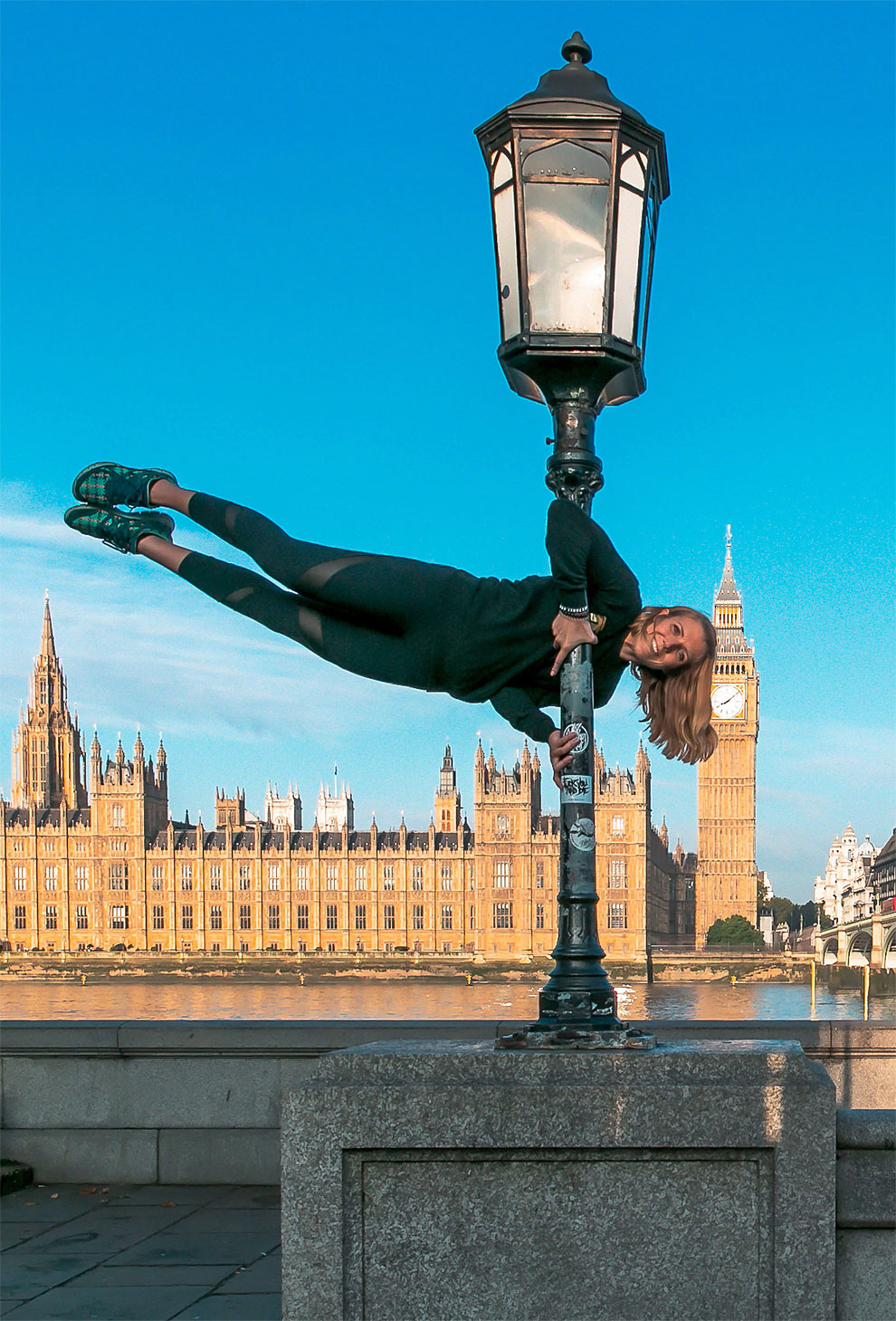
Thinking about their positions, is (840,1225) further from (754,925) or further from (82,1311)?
(754,925)

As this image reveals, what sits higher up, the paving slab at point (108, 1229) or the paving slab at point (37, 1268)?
the paving slab at point (37, 1268)

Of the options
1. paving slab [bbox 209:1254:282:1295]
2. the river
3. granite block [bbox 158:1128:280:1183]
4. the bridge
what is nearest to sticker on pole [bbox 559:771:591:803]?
paving slab [bbox 209:1254:282:1295]

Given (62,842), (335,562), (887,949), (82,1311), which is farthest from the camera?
(62,842)

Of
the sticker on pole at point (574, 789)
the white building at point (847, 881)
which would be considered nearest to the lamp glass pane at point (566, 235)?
the sticker on pole at point (574, 789)

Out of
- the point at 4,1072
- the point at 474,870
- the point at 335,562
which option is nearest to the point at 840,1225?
the point at 335,562

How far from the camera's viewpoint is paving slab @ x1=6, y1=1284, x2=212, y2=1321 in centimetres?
376

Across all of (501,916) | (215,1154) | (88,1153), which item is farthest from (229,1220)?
(501,916)

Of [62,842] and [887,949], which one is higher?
[62,842]

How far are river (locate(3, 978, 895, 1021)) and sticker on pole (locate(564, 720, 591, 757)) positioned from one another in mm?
42612

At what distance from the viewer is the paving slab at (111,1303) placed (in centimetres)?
376

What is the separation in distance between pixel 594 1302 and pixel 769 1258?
0.32 metres

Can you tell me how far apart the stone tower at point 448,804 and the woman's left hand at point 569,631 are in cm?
8308

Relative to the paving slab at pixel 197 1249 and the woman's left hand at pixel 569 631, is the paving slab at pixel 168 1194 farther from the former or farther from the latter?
the woman's left hand at pixel 569 631

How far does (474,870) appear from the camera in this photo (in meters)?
81.9
